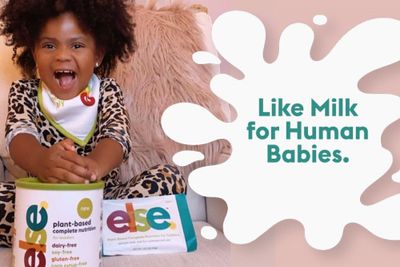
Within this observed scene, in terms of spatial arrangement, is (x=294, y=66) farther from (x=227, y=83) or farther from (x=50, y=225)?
(x=50, y=225)

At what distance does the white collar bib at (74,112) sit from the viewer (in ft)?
3.51

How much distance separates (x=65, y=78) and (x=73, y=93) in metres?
0.04

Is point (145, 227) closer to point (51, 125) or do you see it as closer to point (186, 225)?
point (186, 225)

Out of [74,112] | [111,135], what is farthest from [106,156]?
[74,112]

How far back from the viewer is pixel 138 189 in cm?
104

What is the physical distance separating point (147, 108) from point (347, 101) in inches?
17.1

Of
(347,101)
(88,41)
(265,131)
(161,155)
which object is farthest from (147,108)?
(347,101)

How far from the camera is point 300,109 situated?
3.06ft

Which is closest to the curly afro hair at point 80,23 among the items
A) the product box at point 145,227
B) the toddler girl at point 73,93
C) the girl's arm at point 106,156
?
the toddler girl at point 73,93

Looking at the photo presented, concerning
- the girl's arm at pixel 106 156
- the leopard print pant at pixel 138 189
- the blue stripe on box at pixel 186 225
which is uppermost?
the girl's arm at pixel 106 156

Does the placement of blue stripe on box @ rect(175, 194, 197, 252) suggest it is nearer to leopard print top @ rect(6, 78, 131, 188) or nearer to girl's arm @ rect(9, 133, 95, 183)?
leopard print top @ rect(6, 78, 131, 188)

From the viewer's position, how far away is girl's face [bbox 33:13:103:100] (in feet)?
3.28

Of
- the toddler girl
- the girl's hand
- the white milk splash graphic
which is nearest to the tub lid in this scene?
the girl's hand

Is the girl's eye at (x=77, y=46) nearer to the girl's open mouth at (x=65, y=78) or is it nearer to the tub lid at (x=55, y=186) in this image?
the girl's open mouth at (x=65, y=78)
